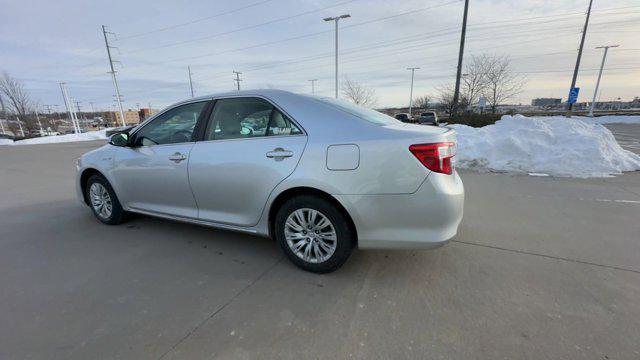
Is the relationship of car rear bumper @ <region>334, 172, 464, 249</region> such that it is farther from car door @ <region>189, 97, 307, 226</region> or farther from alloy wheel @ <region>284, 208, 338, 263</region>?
car door @ <region>189, 97, 307, 226</region>

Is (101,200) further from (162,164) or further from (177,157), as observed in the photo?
(177,157)

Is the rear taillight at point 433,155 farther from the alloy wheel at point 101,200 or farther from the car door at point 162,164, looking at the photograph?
the alloy wheel at point 101,200

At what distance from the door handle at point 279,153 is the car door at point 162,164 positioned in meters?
1.06

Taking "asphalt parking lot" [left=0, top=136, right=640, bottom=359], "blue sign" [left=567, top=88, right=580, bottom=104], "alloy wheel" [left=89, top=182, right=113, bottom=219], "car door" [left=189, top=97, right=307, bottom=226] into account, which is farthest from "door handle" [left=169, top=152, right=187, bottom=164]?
"blue sign" [left=567, top=88, right=580, bottom=104]

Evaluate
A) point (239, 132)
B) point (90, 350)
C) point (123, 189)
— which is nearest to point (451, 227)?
point (239, 132)

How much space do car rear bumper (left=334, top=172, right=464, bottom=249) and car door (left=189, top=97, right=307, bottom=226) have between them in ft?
2.30

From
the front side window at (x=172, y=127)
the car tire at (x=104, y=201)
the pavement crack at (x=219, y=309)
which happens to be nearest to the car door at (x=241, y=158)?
the front side window at (x=172, y=127)

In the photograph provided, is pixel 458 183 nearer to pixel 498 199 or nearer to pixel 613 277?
pixel 613 277

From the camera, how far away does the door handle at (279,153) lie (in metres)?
2.76

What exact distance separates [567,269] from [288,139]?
9.43 feet

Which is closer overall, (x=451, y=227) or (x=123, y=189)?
(x=451, y=227)

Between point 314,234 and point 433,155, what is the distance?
1.24m

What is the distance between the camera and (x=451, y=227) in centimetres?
259

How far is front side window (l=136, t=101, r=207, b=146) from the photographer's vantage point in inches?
136
